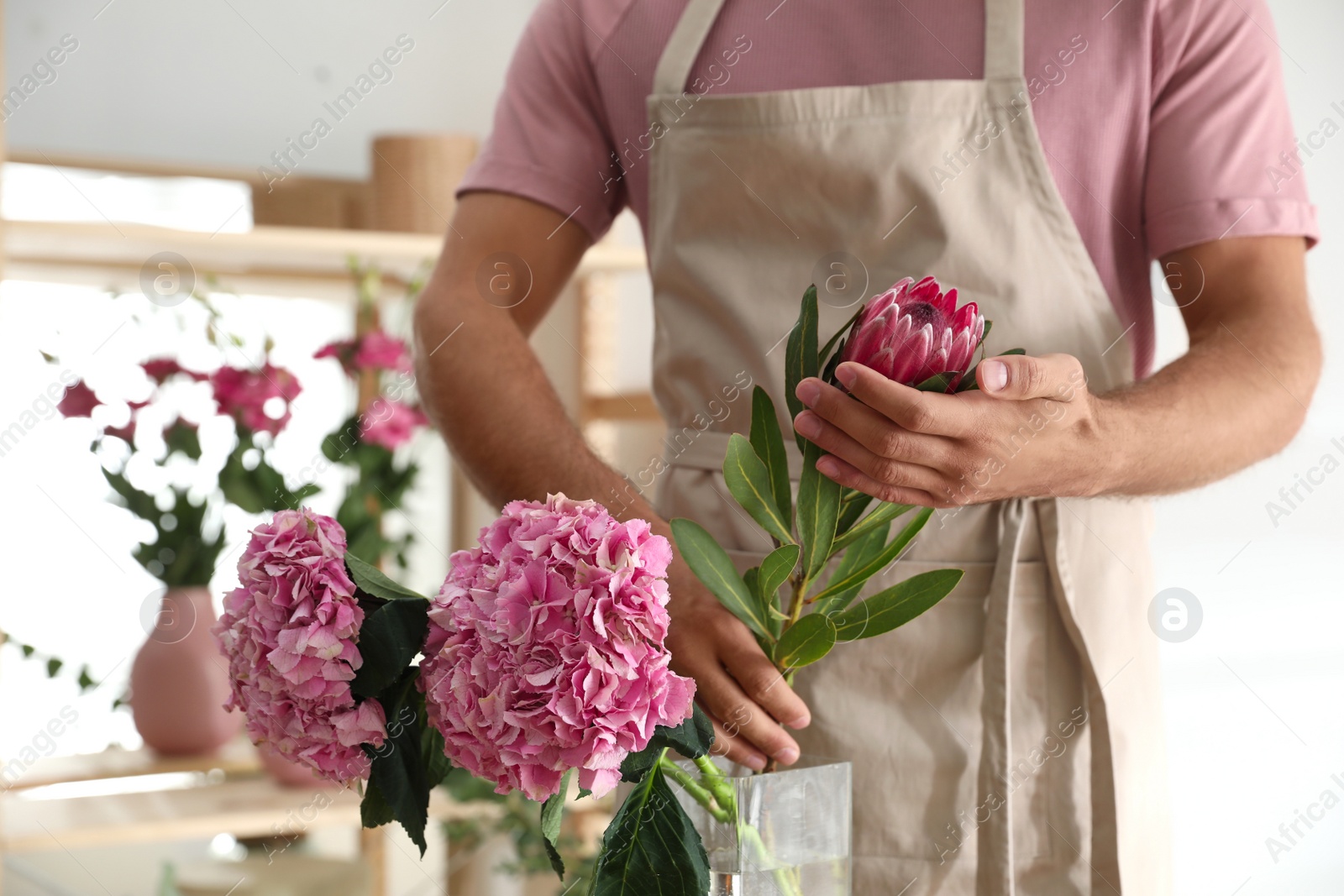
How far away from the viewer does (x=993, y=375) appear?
0.47 metres

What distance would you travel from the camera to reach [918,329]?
1.44ft

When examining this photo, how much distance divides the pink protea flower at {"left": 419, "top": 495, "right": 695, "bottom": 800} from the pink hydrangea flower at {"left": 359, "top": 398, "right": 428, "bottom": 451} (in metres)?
1.18

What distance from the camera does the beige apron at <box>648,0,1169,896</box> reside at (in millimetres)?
728

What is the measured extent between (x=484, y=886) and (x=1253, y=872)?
4.03ft

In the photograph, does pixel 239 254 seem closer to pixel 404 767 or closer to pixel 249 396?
pixel 249 396

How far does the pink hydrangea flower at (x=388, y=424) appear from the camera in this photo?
5.17 ft

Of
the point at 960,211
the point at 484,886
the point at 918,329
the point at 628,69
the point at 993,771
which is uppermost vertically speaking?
the point at 628,69

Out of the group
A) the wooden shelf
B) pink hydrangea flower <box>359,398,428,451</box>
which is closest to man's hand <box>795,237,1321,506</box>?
pink hydrangea flower <box>359,398,428,451</box>

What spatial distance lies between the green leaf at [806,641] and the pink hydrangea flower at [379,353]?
3.78ft

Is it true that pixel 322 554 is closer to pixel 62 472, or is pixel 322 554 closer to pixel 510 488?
pixel 510 488

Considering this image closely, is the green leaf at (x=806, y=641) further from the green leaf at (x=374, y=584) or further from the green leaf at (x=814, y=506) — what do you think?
the green leaf at (x=374, y=584)

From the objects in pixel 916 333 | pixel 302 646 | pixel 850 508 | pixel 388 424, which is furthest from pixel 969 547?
pixel 388 424

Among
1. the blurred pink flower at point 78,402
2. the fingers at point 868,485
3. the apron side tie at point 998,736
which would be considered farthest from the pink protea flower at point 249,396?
the fingers at point 868,485

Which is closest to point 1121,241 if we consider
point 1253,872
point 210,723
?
point 1253,872
